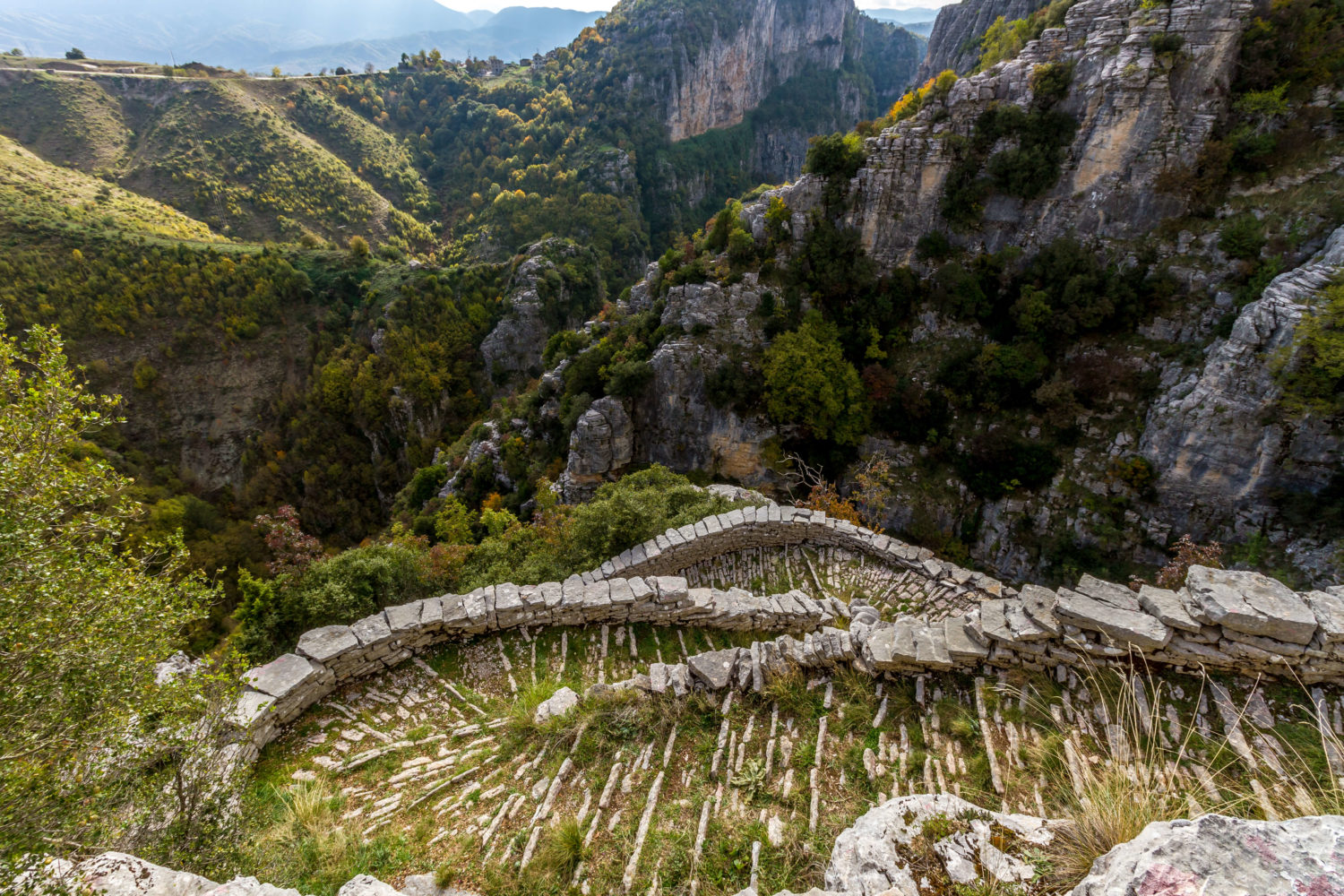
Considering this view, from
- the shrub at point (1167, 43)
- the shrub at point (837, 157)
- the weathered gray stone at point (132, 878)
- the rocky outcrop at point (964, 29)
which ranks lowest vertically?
the weathered gray stone at point (132, 878)

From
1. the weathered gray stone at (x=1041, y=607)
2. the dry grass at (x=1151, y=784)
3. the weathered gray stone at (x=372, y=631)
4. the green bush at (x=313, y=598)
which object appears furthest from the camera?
the green bush at (x=313, y=598)

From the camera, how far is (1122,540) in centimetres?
1755

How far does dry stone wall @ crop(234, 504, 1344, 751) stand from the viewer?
5.06 meters

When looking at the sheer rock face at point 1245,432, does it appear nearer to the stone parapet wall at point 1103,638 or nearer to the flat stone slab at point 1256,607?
the stone parapet wall at point 1103,638

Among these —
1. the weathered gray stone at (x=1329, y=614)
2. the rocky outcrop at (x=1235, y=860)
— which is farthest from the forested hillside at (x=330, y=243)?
the rocky outcrop at (x=1235, y=860)

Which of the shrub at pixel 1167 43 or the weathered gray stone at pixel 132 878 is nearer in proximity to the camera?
the weathered gray stone at pixel 132 878

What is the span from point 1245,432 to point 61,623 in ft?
84.3

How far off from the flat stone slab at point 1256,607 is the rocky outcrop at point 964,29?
1908 inches

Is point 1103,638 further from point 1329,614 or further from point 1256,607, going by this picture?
point 1329,614

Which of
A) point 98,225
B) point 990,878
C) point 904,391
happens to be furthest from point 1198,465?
point 98,225

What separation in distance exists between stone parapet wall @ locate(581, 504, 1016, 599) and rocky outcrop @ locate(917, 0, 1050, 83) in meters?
45.0

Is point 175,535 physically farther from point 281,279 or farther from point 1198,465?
point 281,279

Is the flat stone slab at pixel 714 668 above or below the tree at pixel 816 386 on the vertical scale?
above

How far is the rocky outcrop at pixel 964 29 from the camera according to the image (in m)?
41.9
